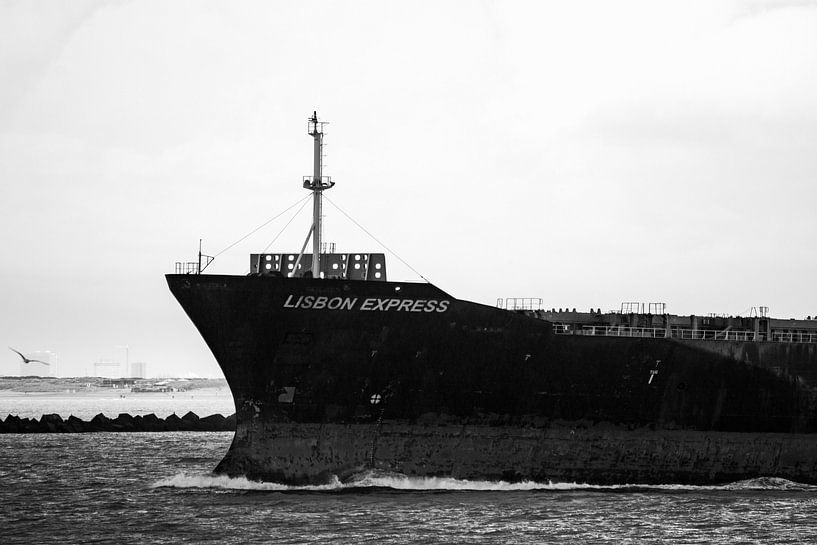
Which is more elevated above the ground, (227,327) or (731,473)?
(227,327)

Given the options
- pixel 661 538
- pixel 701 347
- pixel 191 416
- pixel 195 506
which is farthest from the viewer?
pixel 191 416

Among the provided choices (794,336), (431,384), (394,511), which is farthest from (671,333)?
(394,511)

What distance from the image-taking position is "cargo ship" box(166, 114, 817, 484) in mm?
33656

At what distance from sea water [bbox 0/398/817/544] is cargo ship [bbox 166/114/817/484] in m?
0.66

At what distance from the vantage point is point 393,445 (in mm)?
34156

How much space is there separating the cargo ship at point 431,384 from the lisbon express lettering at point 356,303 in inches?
1.8

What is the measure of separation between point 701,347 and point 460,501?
10583 mm

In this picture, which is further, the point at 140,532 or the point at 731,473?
the point at 731,473

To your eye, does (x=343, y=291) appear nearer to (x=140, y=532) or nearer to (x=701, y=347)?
(x=140, y=532)

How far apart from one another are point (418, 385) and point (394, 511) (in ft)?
16.6

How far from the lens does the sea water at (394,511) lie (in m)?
27.5

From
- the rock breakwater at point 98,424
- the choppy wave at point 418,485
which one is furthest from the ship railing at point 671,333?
the rock breakwater at point 98,424

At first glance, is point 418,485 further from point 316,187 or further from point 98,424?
point 98,424

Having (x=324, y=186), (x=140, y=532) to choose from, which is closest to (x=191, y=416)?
(x=324, y=186)
